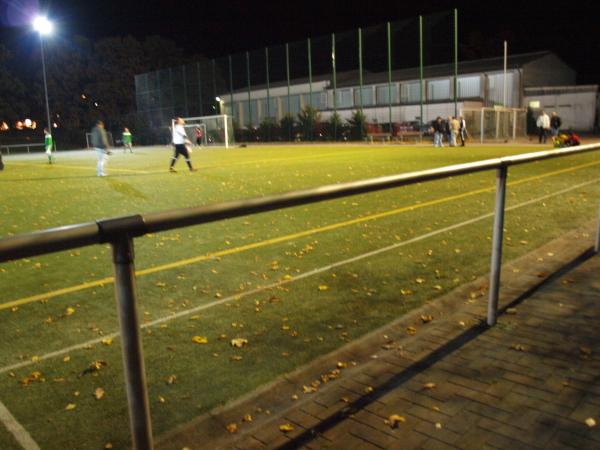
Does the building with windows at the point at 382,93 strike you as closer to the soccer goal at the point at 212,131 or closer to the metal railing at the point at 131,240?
the soccer goal at the point at 212,131

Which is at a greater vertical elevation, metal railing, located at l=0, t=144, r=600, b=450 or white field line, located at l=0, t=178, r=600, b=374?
metal railing, located at l=0, t=144, r=600, b=450

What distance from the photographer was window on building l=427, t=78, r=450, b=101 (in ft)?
155

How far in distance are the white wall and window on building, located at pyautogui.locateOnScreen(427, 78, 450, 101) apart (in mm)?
6125

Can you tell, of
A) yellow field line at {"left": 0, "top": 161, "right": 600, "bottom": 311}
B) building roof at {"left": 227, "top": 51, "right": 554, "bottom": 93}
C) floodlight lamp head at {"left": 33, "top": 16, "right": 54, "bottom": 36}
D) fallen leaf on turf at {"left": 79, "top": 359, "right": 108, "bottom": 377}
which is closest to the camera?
fallen leaf on turf at {"left": 79, "top": 359, "right": 108, "bottom": 377}

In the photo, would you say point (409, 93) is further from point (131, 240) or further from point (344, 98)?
point (131, 240)

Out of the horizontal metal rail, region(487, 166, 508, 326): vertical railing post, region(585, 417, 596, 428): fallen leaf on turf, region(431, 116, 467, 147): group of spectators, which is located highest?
region(431, 116, 467, 147): group of spectators

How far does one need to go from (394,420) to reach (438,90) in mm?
47622

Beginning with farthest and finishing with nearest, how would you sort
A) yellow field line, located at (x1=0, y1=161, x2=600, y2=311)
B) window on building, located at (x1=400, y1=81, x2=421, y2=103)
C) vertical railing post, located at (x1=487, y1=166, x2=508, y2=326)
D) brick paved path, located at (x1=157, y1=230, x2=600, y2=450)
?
window on building, located at (x1=400, y1=81, x2=421, y2=103)
yellow field line, located at (x1=0, y1=161, x2=600, y2=311)
vertical railing post, located at (x1=487, y1=166, x2=508, y2=326)
brick paved path, located at (x1=157, y1=230, x2=600, y2=450)

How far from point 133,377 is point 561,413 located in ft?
7.48

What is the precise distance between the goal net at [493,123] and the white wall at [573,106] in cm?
944

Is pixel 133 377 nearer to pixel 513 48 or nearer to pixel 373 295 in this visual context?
pixel 373 295

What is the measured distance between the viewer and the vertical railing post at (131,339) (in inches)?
87.5

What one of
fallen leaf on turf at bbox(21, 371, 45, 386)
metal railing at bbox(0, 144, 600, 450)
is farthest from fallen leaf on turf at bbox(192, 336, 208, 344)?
metal railing at bbox(0, 144, 600, 450)

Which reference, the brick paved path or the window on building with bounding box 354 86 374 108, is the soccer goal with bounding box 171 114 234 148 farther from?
the brick paved path
